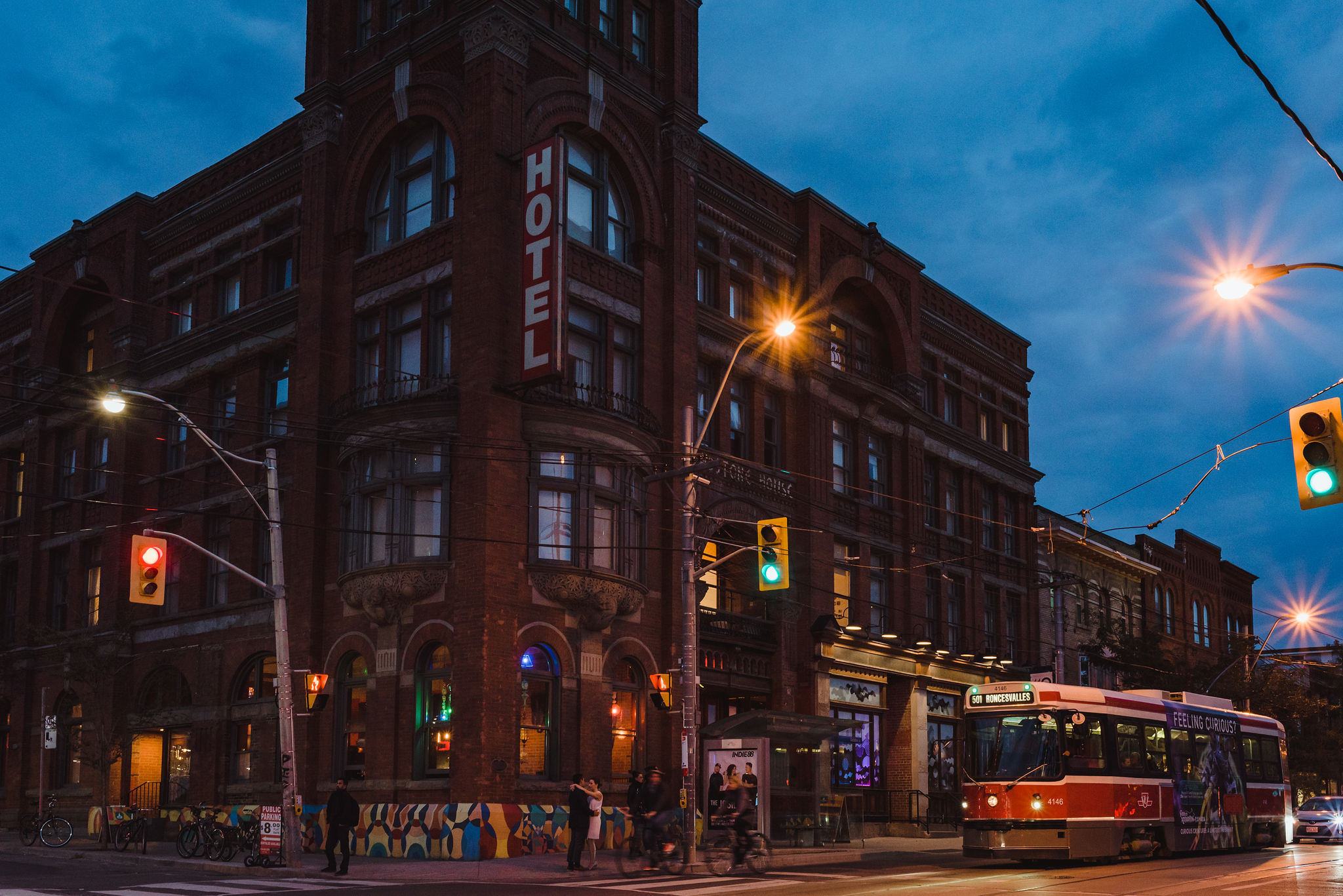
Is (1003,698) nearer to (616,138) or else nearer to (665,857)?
(665,857)

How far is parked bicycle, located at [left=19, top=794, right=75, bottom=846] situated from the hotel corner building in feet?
6.99

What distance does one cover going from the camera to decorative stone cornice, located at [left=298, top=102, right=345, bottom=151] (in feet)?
115

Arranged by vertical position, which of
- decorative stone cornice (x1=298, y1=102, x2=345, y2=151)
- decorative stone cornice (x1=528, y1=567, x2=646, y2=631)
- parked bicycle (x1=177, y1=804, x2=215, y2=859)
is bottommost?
parked bicycle (x1=177, y1=804, x2=215, y2=859)

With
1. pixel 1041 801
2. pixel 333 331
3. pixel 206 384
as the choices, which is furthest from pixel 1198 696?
pixel 206 384

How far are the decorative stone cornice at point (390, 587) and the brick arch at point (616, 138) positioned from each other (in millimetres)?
10740

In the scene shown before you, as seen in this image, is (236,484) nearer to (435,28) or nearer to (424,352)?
(424,352)

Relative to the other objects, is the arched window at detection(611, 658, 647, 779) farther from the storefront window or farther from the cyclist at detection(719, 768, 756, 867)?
the storefront window

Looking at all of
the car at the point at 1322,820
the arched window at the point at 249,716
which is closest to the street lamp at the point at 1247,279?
the arched window at the point at 249,716

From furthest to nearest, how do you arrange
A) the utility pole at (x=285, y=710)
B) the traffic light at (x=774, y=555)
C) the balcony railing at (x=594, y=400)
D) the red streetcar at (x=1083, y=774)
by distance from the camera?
the balcony railing at (x=594, y=400) < the red streetcar at (x=1083, y=774) < the utility pole at (x=285, y=710) < the traffic light at (x=774, y=555)

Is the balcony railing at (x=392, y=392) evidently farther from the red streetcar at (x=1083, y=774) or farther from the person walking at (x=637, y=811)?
the red streetcar at (x=1083, y=774)

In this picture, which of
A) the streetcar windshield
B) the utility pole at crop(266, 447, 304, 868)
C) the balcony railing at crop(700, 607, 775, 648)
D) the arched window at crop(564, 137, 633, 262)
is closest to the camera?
the utility pole at crop(266, 447, 304, 868)

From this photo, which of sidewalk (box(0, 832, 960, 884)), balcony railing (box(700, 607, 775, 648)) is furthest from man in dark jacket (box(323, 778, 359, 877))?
balcony railing (box(700, 607, 775, 648))

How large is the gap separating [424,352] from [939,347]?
24486 millimetres

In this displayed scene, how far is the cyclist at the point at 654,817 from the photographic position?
24.1 meters
